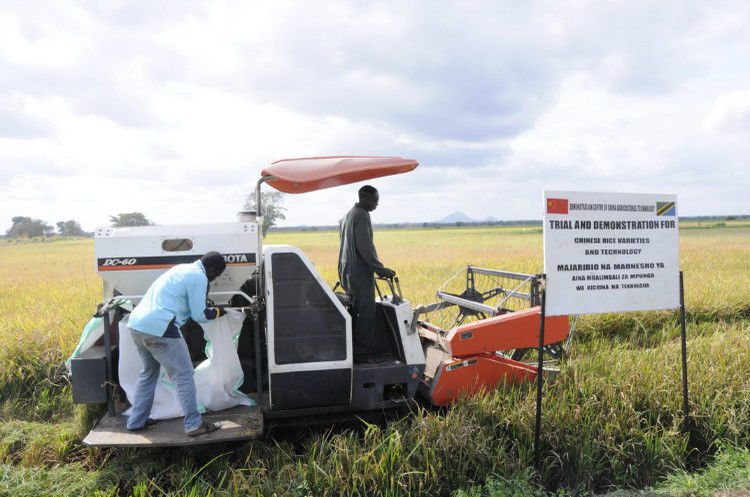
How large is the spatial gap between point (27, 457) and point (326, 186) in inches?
137

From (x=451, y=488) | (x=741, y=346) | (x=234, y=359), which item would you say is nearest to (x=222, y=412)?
(x=234, y=359)

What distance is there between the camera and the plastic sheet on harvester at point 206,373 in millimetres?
4184

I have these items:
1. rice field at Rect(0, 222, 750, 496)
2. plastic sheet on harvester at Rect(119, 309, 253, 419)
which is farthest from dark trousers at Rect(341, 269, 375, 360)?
plastic sheet on harvester at Rect(119, 309, 253, 419)

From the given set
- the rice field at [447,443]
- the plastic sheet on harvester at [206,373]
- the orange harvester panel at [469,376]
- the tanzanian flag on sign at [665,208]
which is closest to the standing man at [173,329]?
the plastic sheet on harvester at [206,373]

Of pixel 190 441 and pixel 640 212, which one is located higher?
pixel 640 212

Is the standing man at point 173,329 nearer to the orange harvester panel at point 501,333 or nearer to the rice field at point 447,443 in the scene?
the rice field at point 447,443

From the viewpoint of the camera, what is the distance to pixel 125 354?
4.21 metres

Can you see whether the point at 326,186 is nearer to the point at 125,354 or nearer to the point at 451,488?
the point at 125,354

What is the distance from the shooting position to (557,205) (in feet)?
13.6

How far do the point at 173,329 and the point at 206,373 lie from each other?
0.55m

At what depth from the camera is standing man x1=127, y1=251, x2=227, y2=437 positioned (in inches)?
151

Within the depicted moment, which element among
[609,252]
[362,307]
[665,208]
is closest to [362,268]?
[362,307]

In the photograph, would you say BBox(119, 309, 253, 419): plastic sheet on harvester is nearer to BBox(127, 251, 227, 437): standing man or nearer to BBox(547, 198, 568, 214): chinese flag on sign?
BBox(127, 251, 227, 437): standing man

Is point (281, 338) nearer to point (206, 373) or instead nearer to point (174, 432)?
point (206, 373)
